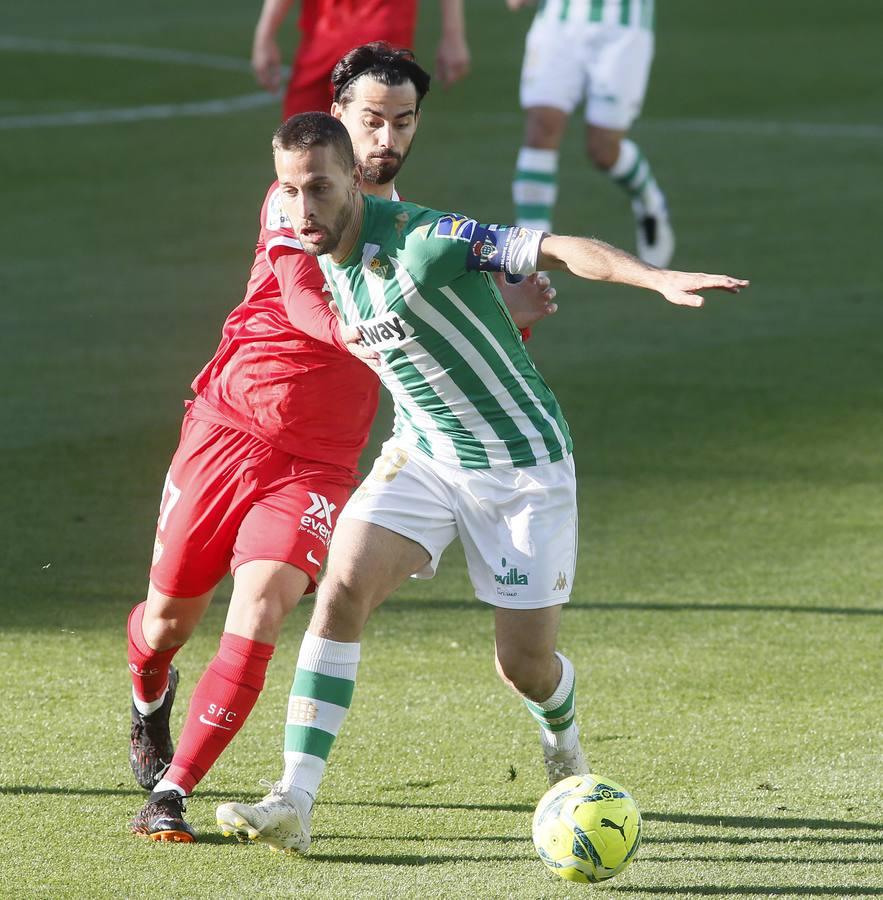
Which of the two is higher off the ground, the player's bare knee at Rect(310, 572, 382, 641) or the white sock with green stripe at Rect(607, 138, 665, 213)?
the player's bare knee at Rect(310, 572, 382, 641)

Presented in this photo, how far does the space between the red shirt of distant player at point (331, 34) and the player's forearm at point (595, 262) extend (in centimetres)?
476

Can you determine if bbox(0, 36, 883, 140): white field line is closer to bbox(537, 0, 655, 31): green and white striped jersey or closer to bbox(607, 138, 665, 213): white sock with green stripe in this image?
bbox(607, 138, 665, 213): white sock with green stripe

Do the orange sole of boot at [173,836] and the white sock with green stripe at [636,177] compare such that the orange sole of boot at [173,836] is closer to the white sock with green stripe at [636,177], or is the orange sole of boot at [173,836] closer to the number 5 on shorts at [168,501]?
the number 5 on shorts at [168,501]

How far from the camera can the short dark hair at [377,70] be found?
477 centimetres

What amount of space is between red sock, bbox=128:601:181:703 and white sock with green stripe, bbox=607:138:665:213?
7203mm

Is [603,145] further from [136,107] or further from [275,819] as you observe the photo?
[136,107]

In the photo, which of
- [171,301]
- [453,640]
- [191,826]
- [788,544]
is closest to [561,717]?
[191,826]

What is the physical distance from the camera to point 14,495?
750cm

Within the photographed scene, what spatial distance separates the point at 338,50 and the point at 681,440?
2.57 metres

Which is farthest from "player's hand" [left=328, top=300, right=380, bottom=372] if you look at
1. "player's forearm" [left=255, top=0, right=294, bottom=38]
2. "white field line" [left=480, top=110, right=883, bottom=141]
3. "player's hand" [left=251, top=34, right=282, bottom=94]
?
"white field line" [left=480, top=110, right=883, bottom=141]

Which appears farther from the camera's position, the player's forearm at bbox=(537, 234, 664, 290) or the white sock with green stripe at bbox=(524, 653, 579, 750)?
the white sock with green stripe at bbox=(524, 653, 579, 750)

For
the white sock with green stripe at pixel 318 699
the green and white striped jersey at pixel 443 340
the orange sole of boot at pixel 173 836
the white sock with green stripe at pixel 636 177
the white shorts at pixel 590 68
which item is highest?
the green and white striped jersey at pixel 443 340

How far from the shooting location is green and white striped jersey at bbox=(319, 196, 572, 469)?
4219 millimetres

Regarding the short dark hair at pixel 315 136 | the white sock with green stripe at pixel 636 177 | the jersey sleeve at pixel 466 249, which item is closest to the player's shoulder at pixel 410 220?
the jersey sleeve at pixel 466 249
